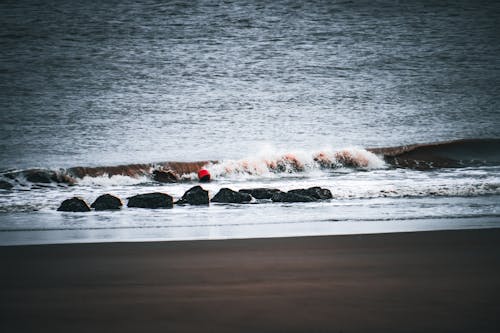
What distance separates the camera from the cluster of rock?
6.86 metres

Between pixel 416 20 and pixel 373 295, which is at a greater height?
pixel 416 20

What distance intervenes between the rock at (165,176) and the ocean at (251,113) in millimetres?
254

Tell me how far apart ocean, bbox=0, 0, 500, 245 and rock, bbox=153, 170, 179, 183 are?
0.25 metres

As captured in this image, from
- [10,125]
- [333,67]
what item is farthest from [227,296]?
[333,67]

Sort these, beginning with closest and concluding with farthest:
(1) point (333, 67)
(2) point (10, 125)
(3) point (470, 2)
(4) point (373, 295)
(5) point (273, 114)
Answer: (4) point (373, 295), (2) point (10, 125), (5) point (273, 114), (1) point (333, 67), (3) point (470, 2)

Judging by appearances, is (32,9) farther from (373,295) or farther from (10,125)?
(373,295)

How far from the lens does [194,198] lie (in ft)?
24.3

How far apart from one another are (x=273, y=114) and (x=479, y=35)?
1221cm

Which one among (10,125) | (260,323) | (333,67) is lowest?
(260,323)

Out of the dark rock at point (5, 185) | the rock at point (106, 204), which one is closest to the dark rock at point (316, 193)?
the rock at point (106, 204)

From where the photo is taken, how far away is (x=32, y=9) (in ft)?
88.7

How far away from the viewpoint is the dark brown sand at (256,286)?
2459 millimetres

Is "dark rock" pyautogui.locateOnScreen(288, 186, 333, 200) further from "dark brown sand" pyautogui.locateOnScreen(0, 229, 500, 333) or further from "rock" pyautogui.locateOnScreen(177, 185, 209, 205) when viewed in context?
"dark brown sand" pyautogui.locateOnScreen(0, 229, 500, 333)

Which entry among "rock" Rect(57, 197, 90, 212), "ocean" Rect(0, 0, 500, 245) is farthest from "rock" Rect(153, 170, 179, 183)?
"rock" Rect(57, 197, 90, 212)
